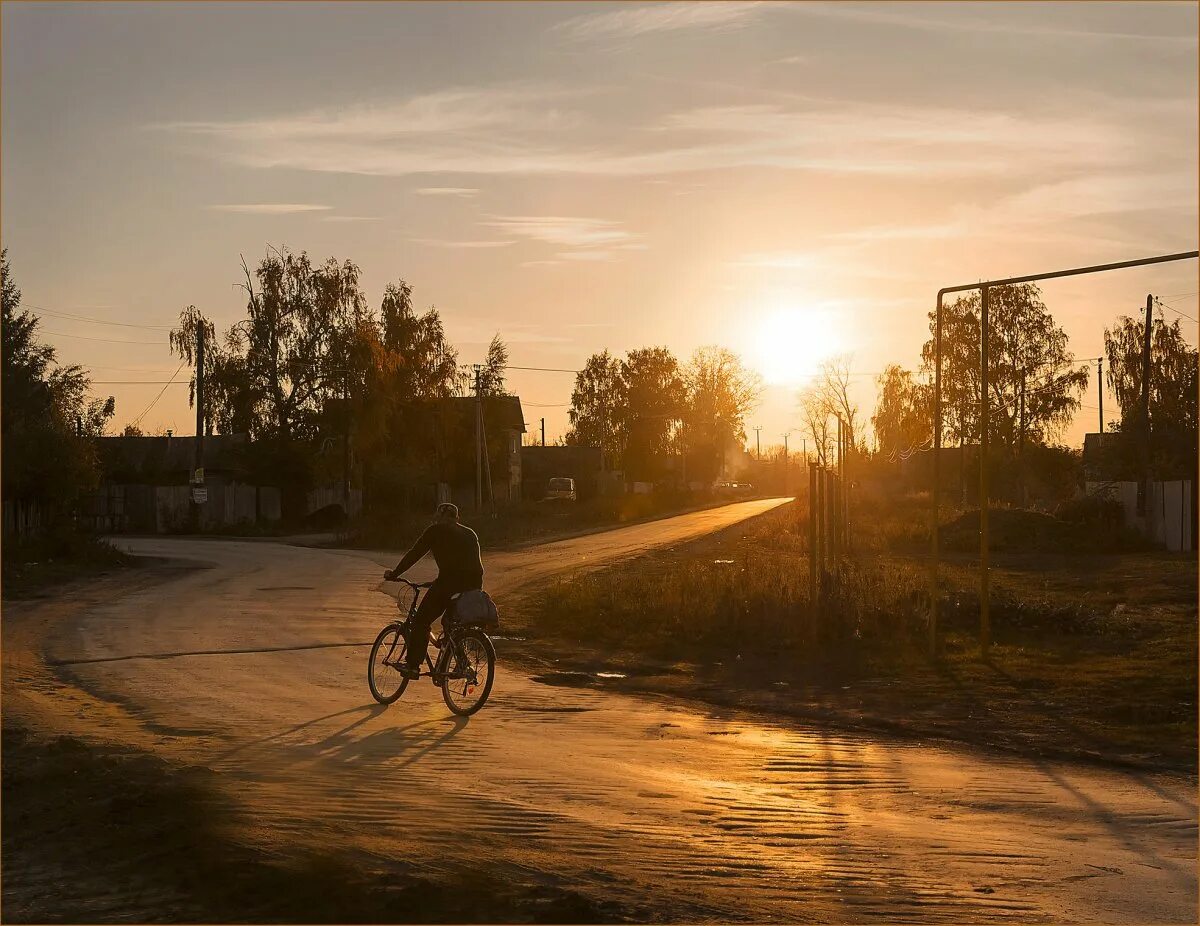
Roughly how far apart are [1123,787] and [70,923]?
23.6 feet

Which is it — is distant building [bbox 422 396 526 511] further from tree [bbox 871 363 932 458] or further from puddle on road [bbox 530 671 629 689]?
puddle on road [bbox 530 671 629 689]

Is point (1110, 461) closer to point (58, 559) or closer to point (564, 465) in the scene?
point (58, 559)

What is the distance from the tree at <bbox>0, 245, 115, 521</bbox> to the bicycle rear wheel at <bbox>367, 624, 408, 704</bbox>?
2184cm

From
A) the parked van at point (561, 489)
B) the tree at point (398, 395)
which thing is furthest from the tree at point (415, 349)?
the parked van at point (561, 489)

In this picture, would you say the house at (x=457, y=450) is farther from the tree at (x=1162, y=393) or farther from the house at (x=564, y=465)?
the tree at (x=1162, y=393)

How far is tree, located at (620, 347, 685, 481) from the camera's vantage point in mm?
115188

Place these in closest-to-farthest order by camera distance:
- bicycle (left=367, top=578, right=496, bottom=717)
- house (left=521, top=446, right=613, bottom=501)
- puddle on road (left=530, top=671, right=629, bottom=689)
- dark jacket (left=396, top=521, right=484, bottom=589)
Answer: bicycle (left=367, top=578, right=496, bottom=717) < dark jacket (left=396, top=521, right=484, bottom=589) < puddle on road (left=530, top=671, right=629, bottom=689) < house (left=521, top=446, right=613, bottom=501)

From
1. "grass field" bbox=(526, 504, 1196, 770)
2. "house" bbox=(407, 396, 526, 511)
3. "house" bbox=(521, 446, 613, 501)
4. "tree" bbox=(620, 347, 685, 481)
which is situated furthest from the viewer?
"tree" bbox=(620, 347, 685, 481)

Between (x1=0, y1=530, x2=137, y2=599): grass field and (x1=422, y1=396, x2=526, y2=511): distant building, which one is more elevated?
(x1=422, y1=396, x2=526, y2=511): distant building

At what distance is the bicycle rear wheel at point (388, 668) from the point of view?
1266 centimetres

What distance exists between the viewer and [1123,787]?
9578 mm

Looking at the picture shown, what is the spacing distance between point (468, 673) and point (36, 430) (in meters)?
24.5

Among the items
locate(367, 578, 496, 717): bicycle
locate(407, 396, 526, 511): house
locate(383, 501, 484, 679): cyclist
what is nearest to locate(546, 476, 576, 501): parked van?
locate(407, 396, 526, 511): house

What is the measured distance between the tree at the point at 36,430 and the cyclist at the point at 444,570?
22.3m
